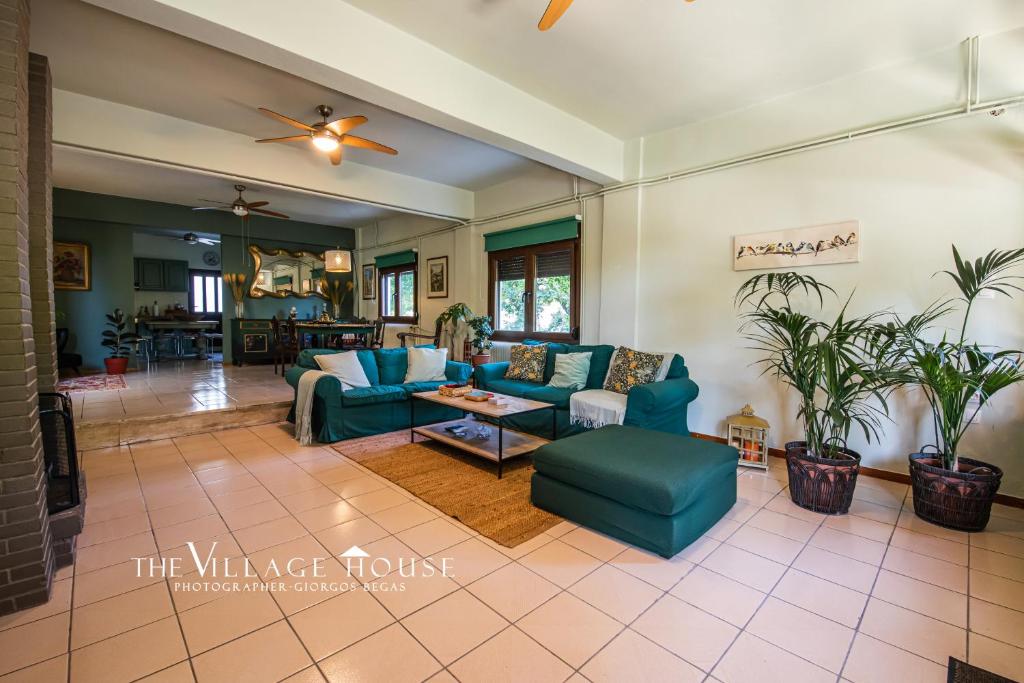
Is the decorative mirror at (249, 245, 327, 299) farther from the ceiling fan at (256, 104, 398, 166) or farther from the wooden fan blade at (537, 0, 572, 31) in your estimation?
the wooden fan blade at (537, 0, 572, 31)

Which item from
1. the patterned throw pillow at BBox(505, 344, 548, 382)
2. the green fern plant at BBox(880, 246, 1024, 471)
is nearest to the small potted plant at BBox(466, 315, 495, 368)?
the patterned throw pillow at BBox(505, 344, 548, 382)

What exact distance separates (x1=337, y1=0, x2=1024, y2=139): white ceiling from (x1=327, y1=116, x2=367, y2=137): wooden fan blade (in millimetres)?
895

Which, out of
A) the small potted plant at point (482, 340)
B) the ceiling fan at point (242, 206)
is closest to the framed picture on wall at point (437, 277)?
the small potted plant at point (482, 340)

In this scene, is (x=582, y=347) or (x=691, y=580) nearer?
(x=691, y=580)

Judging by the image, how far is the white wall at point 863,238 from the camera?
9.34ft

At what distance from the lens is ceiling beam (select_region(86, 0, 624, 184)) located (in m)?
2.23

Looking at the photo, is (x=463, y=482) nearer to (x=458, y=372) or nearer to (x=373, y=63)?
(x=458, y=372)

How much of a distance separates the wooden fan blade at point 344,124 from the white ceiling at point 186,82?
0.77 ft

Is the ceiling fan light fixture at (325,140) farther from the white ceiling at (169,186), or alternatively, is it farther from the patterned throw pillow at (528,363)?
the patterned throw pillow at (528,363)

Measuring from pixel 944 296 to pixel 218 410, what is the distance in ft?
20.2

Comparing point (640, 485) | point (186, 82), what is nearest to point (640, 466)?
point (640, 485)

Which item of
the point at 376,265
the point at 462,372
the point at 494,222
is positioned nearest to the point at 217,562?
the point at 462,372

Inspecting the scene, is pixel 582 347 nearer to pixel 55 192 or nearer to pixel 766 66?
pixel 766 66

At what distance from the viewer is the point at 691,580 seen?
2018 mm
